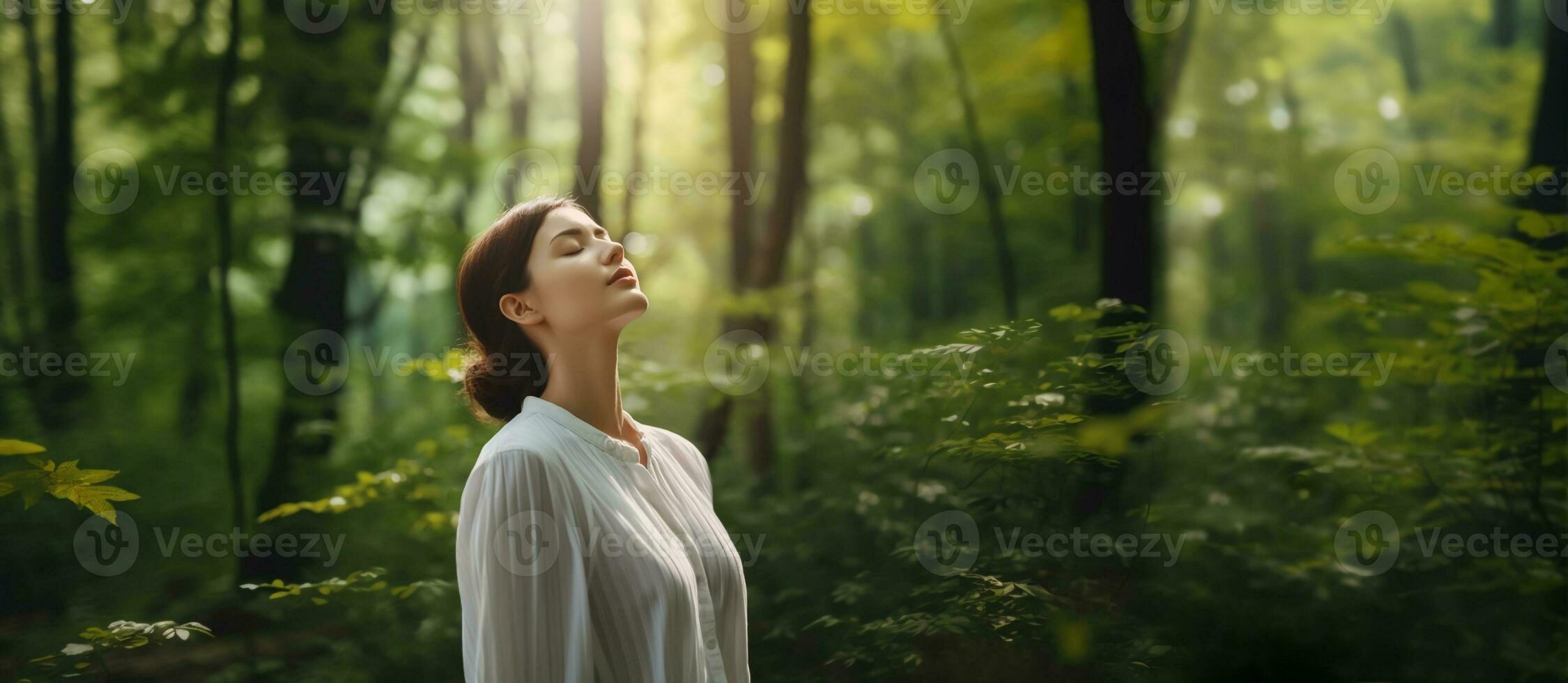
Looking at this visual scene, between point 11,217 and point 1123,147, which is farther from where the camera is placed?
point 11,217

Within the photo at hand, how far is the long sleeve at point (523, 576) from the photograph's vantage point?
1.57m

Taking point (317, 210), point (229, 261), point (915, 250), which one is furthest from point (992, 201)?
point (915, 250)

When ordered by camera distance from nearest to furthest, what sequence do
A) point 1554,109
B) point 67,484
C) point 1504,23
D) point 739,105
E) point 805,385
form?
point 67,484
point 1554,109
point 739,105
point 805,385
point 1504,23

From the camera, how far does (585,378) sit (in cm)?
190

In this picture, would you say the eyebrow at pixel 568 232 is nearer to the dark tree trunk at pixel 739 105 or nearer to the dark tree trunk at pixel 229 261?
the dark tree trunk at pixel 229 261

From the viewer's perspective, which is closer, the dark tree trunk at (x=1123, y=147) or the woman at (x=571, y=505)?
the woman at (x=571, y=505)

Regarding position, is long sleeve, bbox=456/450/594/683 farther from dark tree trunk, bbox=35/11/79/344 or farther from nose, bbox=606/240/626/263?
dark tree trunk, bbox=35/11/79/344

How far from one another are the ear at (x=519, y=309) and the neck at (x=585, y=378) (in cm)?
7

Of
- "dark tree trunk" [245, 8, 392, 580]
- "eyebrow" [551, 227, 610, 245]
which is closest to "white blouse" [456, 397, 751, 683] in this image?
"eyebrow" [551, 227, 610, 245]

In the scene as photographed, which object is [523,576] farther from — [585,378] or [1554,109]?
[1554,109]

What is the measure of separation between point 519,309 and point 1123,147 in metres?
2.85

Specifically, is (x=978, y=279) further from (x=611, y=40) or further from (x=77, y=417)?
(x=77, y=417)

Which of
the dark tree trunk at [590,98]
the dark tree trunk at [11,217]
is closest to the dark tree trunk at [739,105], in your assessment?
the dark tree trunk at [590,98]

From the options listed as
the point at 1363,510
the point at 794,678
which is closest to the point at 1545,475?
the point at 1363,510
